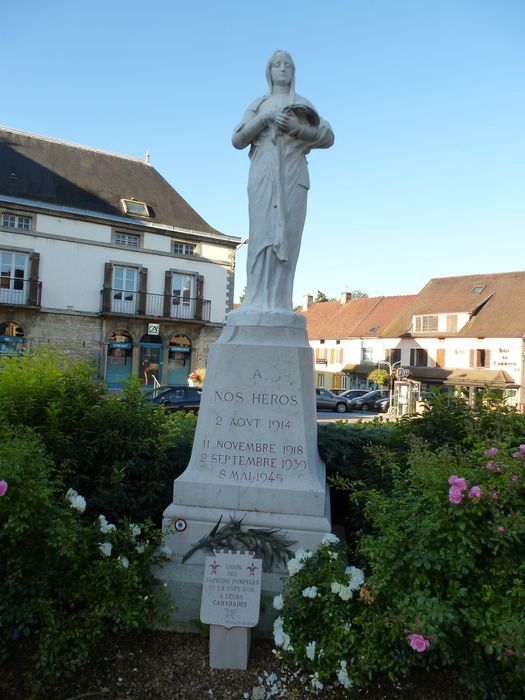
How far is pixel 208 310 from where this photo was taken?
2873cm

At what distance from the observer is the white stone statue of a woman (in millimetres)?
4430

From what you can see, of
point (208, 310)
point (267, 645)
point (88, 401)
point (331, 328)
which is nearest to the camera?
point (267, 645)

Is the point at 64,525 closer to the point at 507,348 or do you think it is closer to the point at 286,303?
the point at 286,303

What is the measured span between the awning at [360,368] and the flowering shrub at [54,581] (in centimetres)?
3593

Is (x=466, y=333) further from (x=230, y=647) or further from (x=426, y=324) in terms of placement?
(x=230, y=647)

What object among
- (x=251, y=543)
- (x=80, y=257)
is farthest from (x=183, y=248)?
(x=251, y=543)

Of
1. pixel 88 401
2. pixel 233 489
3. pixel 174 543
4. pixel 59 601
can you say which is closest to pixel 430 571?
pixel 233 489

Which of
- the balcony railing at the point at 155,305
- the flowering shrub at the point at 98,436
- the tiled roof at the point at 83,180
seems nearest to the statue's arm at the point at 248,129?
the flowering shrub at the point at 98,436

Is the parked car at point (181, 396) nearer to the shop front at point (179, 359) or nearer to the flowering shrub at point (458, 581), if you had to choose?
the shop front at point (179, 359)

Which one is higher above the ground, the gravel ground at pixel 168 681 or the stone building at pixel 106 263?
the stone building at pixel 106 263

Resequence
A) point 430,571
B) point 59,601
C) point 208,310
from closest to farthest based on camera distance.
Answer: point 430,571 < point 59,601 < point 208,310

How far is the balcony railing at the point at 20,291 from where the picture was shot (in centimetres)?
2381

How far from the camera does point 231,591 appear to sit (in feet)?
10.3

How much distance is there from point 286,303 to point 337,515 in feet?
7.44
